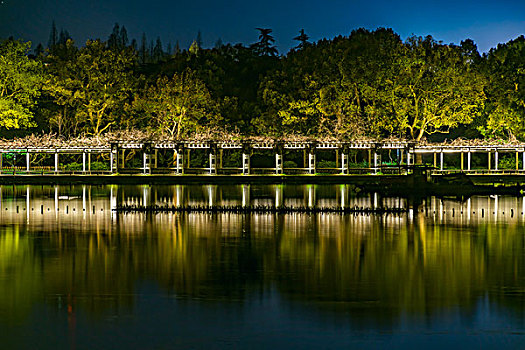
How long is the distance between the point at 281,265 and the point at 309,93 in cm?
5767

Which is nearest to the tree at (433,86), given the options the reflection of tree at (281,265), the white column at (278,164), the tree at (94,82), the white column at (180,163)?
the white column at (278,164)

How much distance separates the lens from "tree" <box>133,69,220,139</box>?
75.1m

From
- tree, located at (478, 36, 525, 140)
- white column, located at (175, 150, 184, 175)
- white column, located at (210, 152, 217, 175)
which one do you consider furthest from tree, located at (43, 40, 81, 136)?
tree, located at (478, 36, 525, 140)

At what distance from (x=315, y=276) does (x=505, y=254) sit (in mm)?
6181

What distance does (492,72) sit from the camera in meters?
74.1

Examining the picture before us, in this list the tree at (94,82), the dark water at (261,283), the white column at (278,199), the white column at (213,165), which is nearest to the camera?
the dark water at (261,283)

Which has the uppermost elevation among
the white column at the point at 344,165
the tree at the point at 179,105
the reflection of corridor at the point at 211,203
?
the tree at the point at 179,105

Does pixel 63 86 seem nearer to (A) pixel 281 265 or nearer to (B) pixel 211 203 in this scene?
(B) pixel 211 203

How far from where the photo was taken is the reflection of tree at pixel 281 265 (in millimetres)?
13516

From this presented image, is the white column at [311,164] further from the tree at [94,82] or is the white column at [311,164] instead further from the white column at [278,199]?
the tree at [94,82]

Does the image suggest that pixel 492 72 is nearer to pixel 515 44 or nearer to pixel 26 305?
pixel 515 44

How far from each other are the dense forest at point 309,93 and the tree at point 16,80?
0.10m

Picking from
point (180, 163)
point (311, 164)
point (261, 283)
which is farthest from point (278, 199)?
point (180, 163)

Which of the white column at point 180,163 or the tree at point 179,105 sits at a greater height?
the tree at point 179,105
